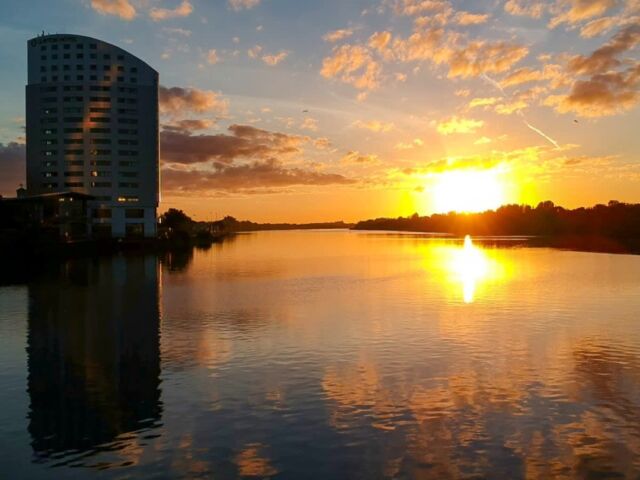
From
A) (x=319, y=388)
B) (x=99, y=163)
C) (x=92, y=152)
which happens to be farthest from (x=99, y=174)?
(x=319, y=388)

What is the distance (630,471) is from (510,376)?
387 inches

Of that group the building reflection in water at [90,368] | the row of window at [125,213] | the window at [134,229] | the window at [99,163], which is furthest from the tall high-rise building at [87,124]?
the building reflection in water at [90,368]

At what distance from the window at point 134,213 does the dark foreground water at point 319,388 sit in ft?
396

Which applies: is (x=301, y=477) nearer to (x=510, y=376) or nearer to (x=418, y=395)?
(x=418, y=395)

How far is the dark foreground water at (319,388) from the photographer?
16875 millimetres

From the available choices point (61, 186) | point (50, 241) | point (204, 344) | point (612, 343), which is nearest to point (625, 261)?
point (612, 343)

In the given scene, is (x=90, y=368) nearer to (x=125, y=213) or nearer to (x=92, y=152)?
(x=125, y=213)

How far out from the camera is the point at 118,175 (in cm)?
16825

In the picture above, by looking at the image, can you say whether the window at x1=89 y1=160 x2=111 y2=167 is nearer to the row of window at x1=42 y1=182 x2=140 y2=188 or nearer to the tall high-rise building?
the tall high-rise building

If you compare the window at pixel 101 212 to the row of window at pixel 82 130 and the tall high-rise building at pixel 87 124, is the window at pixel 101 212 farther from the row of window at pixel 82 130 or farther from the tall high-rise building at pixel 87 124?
the row of window at pixel 82 130

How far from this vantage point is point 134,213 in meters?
167

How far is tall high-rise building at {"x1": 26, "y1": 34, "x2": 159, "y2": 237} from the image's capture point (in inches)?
6649

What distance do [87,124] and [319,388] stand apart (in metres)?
169

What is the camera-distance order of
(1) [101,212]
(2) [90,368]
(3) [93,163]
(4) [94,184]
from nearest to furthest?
A: 1. (2) [90,368]
2. (1) [101,212]
3. (4) [94,184]
4. (3) [93,163]
